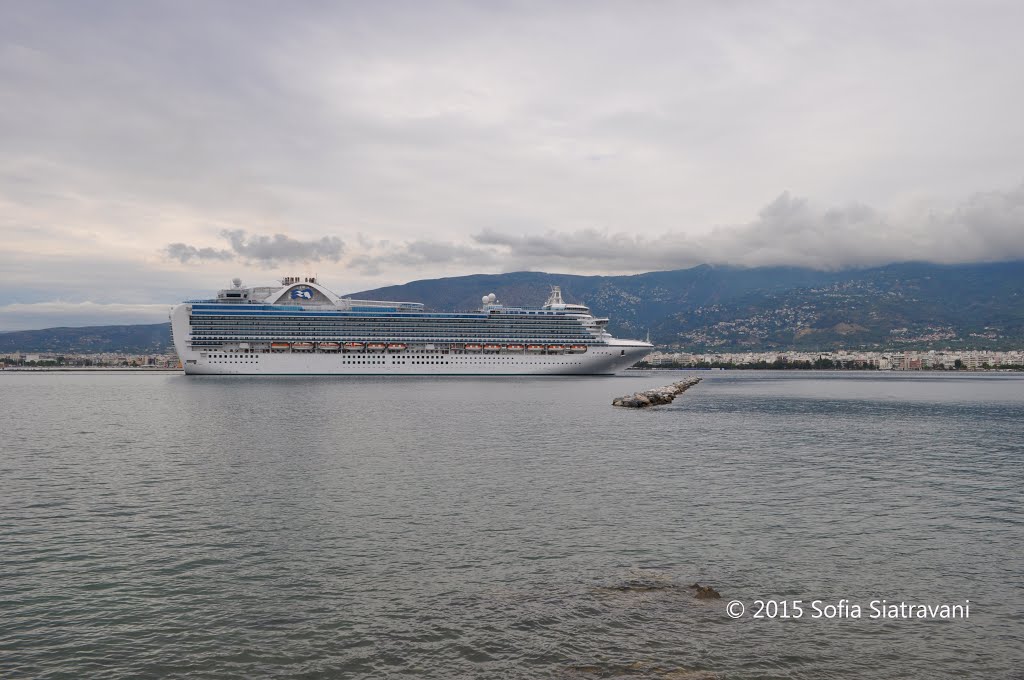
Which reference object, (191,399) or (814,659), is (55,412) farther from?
(814,659)

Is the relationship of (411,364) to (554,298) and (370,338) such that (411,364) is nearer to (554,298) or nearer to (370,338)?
(370,338)

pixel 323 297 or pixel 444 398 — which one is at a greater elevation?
pixel 323 297

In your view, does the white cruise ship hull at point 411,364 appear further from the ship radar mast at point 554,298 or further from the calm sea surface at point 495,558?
the calm sea surface at point 495,558

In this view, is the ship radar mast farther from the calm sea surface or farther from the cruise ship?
the calm sea surface

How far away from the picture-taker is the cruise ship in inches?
4683

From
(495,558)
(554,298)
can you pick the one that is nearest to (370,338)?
(554,298)

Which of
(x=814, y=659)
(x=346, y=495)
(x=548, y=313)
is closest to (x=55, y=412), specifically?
(x=346, y=495)

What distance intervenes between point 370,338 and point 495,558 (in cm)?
10948

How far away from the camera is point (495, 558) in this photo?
1669 centimetres

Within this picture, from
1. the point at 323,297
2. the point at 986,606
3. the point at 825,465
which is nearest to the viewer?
the point at 986,606

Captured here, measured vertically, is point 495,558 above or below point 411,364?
below

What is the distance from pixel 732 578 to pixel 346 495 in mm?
13902

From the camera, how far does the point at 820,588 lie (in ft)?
48.5

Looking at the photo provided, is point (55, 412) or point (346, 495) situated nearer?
point (346, 495)
